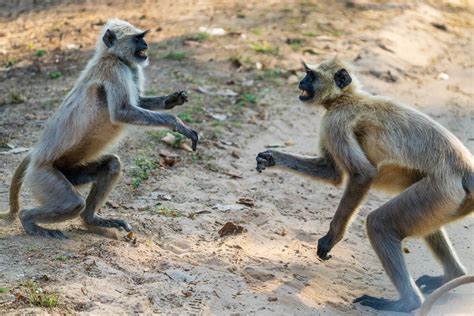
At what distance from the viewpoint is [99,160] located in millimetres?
6664

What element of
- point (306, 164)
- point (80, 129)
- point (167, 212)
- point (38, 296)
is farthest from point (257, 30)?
point (38, 296)

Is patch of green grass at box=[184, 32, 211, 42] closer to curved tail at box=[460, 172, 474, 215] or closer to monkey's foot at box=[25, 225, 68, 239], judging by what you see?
monkey's foot at box=[25, 225, 68, 239]

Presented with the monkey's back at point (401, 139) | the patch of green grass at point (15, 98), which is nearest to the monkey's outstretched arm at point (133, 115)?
the monkey's back at point (401, 139)

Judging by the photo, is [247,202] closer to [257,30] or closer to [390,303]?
[390,303]

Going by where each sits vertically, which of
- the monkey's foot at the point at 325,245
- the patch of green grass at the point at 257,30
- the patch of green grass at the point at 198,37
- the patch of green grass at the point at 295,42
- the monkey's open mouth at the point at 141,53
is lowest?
the patch of green grass at the point at 295,42

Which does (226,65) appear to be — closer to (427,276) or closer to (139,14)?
(139,14)

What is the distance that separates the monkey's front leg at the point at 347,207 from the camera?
5910 millimetres

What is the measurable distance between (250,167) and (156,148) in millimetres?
1000

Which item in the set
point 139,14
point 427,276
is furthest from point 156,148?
point 139,14

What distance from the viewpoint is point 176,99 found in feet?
22.0

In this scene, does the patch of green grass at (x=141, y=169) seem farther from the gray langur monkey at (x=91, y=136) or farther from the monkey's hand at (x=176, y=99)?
the monkey's hand at (x=176, y=99)

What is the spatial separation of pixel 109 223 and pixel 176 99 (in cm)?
117

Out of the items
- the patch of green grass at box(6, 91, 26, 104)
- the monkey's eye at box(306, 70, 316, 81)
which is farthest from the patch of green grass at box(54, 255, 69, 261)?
the patch of green grass at box(6, 91, 26, 104)

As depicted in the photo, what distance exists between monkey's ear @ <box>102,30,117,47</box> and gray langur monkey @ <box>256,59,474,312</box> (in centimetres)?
160
